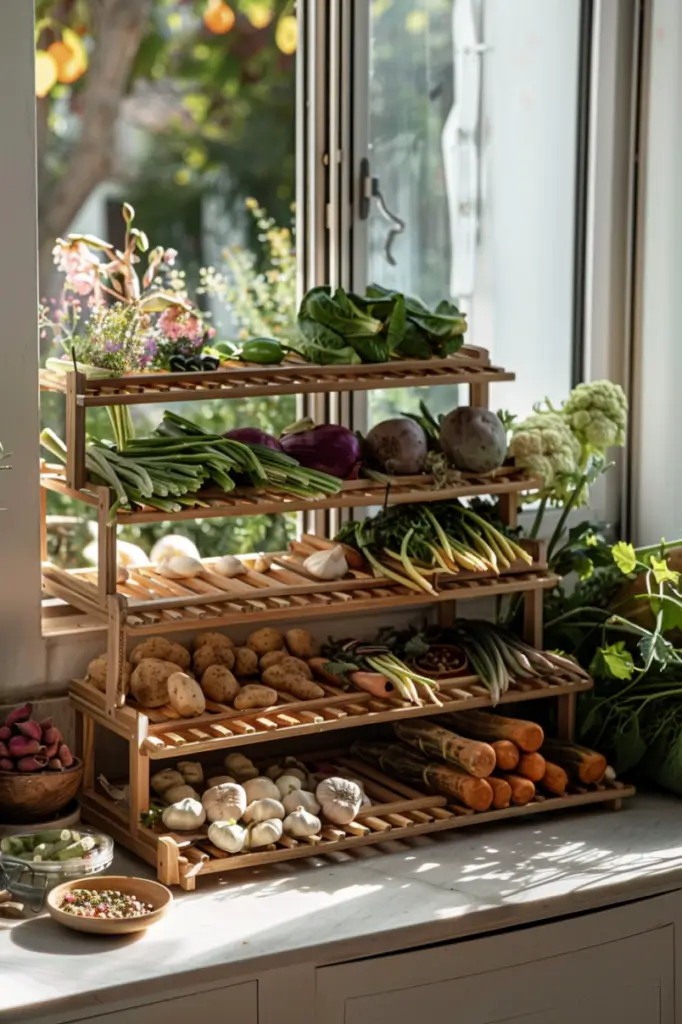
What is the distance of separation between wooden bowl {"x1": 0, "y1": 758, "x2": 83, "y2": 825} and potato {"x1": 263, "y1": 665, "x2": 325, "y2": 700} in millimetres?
375

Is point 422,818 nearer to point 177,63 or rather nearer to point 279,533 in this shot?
point 279,533

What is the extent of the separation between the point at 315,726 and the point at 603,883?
53 cm

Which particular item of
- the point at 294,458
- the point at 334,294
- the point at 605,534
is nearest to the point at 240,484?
the point at 294,458

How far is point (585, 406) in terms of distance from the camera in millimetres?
3113

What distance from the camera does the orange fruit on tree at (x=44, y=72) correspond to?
2.91 meters

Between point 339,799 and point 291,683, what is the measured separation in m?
0.23

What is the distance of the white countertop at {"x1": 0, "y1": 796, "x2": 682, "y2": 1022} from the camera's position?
6.94ft

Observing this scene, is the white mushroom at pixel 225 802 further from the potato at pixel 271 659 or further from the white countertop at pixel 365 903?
the potato at pixel 271 659

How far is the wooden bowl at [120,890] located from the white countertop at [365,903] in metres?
0.02

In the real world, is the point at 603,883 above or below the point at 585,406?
below

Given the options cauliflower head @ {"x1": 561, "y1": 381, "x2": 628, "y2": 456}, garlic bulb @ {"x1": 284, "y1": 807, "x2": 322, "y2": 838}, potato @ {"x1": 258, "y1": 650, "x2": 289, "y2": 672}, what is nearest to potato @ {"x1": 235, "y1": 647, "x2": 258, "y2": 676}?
potato @ {"x1": 258, "y1": 650, "x2": 289, "y2": 672}

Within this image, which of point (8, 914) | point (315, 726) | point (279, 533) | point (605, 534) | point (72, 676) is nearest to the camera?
point (8, 914)

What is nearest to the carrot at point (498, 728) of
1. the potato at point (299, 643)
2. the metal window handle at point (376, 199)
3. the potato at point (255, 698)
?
the potato at point (299, 643)

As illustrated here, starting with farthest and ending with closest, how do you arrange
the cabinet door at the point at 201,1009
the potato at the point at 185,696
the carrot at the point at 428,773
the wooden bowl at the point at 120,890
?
the carrot at the point at 428,773
the potato at the point at 185,696
the wooden bowl at the point at 120,890
the cabinet door at the point at 201,1009
